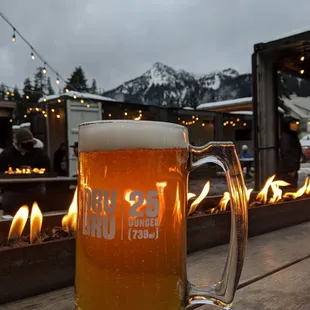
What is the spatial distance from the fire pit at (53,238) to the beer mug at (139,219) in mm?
184

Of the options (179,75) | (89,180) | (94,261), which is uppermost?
(179,75)

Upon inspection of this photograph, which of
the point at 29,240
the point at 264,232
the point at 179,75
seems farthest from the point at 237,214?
the point at 179,75

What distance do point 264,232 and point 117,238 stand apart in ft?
2.79

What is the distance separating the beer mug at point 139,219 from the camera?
499 mm

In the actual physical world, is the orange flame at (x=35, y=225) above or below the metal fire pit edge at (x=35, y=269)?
above

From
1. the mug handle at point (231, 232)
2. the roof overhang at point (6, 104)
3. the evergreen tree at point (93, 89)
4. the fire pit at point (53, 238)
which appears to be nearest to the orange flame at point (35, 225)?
the fire pit at point (53, 238)

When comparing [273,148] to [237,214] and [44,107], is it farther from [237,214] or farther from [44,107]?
[44,107]

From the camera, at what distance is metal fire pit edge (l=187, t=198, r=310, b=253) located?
3.28 feet

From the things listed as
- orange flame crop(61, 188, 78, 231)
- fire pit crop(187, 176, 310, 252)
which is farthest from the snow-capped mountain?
orange flame crop(61, 188, 78, 231)

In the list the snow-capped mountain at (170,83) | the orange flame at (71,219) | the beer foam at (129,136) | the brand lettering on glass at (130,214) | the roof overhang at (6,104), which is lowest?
the orange flame at (71,219)

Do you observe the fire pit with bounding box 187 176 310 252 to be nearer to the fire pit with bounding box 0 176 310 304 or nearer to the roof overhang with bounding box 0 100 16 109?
the fire pit with bounding box 0 176 310 304

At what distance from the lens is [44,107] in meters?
11.6

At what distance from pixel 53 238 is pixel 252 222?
65cm

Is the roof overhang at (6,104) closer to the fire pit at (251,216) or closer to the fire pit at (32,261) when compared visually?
the fire pit at (251,216)
